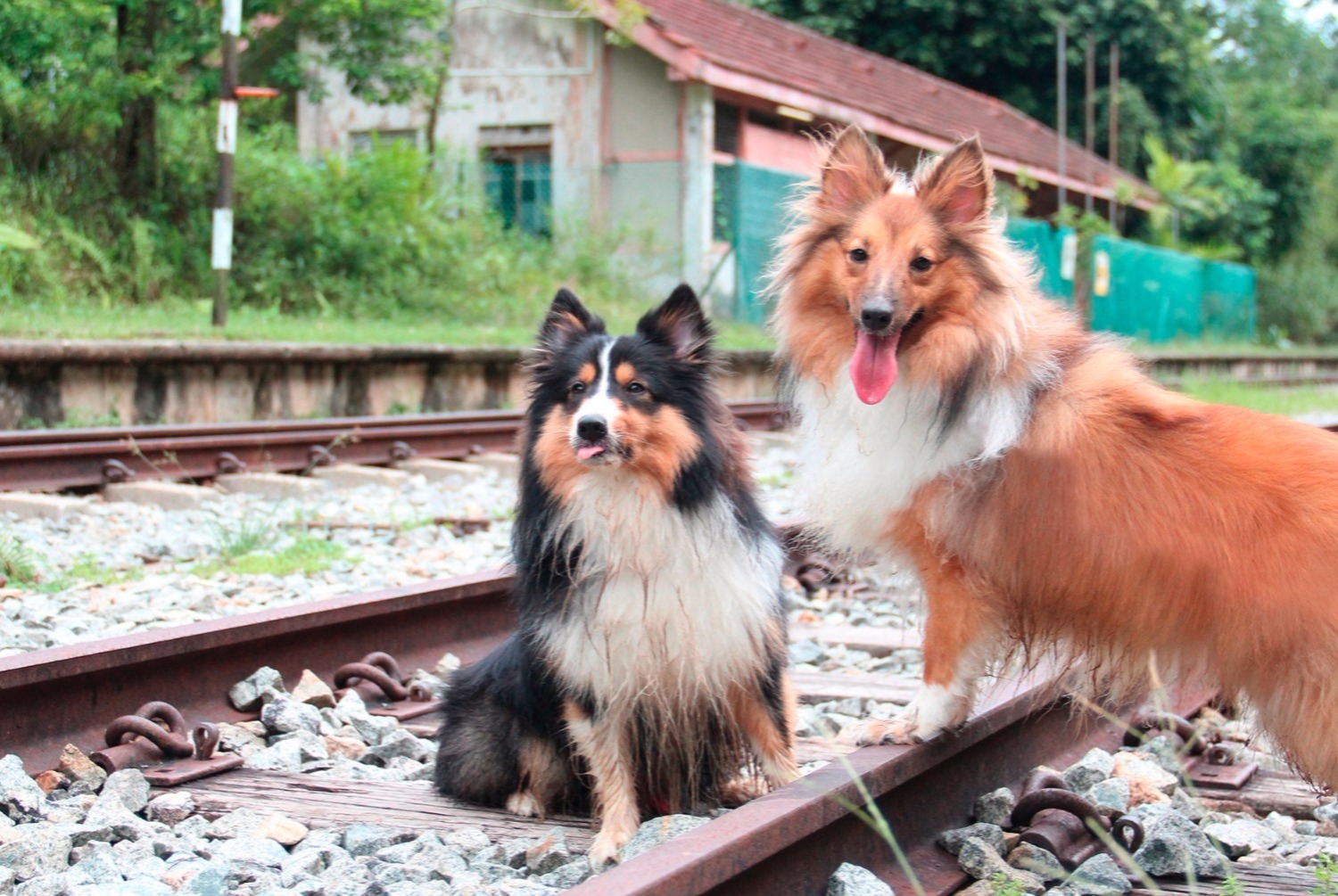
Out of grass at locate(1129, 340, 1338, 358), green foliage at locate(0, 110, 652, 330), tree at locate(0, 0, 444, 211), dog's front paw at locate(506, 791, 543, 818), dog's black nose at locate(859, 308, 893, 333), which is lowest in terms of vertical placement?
dog's front paw at locate(506, 791, 543, 818)

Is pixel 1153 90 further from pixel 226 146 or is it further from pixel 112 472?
pixel 112 472

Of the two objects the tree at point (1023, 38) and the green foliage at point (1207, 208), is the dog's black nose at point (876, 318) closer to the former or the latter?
the green foliage at point (1207, 208)

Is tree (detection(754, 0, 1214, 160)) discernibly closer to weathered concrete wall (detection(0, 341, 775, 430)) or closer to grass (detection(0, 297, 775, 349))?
grass (detection(0, 297, 775, 349))

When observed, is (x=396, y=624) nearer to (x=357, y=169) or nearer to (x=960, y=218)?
(x=960, y=218)

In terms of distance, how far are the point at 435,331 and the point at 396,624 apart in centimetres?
988

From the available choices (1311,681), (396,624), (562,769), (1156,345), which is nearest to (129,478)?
(396,624)

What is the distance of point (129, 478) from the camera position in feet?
26.7

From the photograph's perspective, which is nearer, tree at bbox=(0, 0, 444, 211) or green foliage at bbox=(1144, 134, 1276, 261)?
tree at bbox=(0, 0, 444, 211)

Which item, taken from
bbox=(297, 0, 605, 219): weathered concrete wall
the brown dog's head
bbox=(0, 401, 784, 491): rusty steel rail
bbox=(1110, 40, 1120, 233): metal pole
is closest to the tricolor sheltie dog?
the brown dog's head

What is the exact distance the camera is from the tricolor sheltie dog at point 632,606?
3463mm

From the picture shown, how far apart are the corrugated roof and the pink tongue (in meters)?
16.1

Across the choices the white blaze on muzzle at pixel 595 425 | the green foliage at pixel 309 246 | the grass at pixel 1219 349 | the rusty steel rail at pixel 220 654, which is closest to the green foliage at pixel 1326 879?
the white blaze on muzzle at pixel 595 425

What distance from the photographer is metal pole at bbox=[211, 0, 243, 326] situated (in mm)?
12305

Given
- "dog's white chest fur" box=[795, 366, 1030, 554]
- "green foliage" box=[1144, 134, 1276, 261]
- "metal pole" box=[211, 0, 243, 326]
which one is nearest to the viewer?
Result: "dog's white chest fur" box=[795, 366, 1030, 554]
